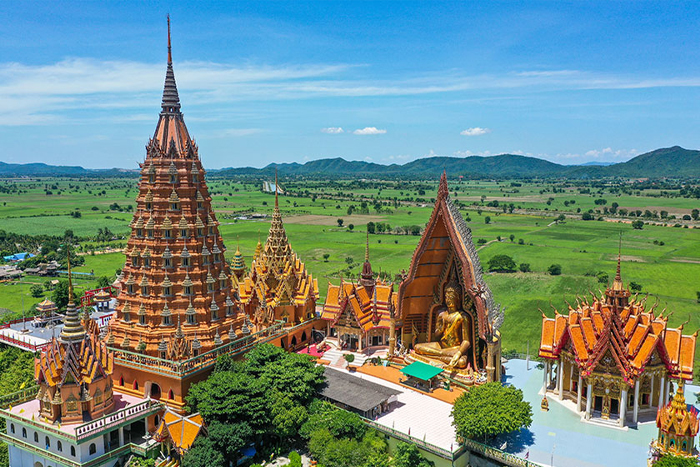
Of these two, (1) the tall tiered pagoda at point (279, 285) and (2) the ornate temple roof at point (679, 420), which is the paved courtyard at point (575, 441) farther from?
(1) the tall tiered pagoda at point (279, 285)

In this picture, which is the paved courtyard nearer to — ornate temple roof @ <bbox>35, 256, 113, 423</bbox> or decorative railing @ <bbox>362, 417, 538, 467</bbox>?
decorative railing @ <bbox>362, 417, 538, 467</bbox>

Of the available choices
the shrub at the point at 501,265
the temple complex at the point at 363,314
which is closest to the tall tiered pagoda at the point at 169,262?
the temple complex at the point at 363,314

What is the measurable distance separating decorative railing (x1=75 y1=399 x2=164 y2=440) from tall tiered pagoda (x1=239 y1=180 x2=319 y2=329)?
12.8m

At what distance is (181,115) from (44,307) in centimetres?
2903

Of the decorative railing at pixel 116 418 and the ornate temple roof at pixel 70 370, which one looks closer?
the decorative railing at pixel 116 418

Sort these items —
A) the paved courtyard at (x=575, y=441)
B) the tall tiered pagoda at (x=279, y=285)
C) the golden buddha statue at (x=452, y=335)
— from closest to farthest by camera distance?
1. the paved courtyard at (x=575, y=441)
2. the golden buddha statue at (x=452, y=335)
3. the tall tiered pagoda at (x=279, y=285)

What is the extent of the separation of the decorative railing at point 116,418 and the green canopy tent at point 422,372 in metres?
15.1

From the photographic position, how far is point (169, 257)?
3322cm

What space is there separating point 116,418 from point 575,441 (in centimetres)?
2376

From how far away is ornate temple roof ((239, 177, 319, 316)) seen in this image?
1719 inches

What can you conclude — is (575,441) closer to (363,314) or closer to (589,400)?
(589,400)

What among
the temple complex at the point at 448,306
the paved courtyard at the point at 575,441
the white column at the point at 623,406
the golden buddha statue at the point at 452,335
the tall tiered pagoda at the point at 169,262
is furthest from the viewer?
the golden buddha statue at the point at 452,335

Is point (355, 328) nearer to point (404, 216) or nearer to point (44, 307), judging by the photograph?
point (44, 307)

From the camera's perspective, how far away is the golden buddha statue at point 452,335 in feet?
116
